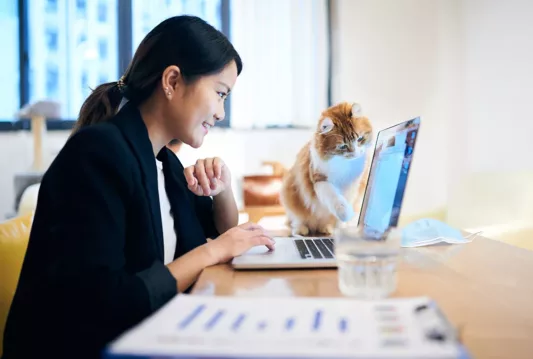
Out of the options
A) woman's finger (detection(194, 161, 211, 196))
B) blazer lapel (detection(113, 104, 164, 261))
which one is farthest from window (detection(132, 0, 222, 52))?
blazer lapel (detection(113, 104, 164, 261))

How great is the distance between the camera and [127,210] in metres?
0.78

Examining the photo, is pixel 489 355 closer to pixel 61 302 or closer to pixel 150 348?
pixel 150 348

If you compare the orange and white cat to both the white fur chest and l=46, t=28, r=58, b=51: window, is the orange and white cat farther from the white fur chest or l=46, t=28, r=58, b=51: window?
l=46, t=28, r=58, b=51: window

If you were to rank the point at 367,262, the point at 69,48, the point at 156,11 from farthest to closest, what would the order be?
the point at 156,11 → the point at 69,48 → the point at 367,262

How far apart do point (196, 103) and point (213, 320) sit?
689mm

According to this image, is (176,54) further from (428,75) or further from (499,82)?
(428,75)

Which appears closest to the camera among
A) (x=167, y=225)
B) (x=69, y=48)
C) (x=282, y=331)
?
(x=282, y=331)

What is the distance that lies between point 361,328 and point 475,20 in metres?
2.96

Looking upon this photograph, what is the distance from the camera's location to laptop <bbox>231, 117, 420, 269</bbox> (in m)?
0.80

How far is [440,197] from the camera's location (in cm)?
317

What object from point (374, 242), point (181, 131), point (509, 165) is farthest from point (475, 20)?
point (374, 242)

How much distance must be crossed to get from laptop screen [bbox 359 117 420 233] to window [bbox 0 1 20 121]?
A: 2.91m

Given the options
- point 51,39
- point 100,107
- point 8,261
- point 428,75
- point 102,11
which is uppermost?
Result: point 102,11

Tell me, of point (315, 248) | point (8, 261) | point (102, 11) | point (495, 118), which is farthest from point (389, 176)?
point (102, 11)
